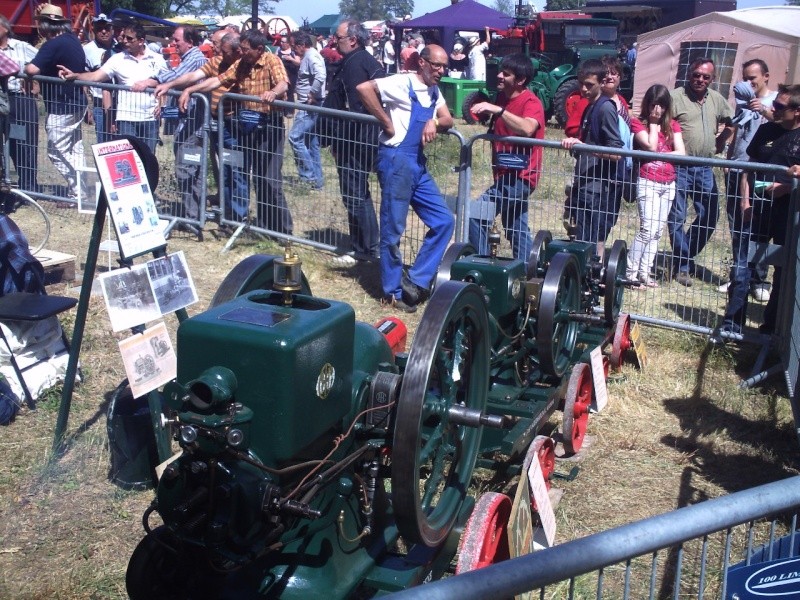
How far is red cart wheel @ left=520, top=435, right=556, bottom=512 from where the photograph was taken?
370cm

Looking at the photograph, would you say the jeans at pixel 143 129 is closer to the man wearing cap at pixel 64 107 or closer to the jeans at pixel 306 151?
the man wearing cap at pixel 64 107

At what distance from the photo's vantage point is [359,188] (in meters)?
7.25

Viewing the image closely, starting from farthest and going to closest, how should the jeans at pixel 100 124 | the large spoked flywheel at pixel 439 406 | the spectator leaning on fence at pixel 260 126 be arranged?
1. the jeans at pixel 100 124
2. the spectator leaning on fence at pixel 260 126
3. the large spoked flywheel at pixel 439 406

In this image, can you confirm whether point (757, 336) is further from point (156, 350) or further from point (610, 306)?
point (156, 350)

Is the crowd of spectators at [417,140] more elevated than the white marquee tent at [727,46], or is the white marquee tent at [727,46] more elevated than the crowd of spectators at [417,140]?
the white marquee tent at [727,46]

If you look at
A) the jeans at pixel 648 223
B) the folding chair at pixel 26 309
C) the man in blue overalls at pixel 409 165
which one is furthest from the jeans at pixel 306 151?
the folding chair at pixel 26 309

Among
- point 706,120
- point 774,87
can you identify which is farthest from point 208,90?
point 774,87

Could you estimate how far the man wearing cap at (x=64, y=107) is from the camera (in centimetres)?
825

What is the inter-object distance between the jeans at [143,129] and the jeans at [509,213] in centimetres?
326

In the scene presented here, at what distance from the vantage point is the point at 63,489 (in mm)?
3904

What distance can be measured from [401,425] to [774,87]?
55.6 feet

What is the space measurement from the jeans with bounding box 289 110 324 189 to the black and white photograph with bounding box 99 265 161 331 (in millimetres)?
4255

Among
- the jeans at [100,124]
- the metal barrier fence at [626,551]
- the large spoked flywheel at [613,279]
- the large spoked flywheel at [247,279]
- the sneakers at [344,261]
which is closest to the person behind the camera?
the metal barrier fence at [626,551]

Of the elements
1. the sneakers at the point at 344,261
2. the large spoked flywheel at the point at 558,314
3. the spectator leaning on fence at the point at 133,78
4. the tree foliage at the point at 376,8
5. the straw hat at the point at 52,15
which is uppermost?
the tree foliage at the point at 376,8
